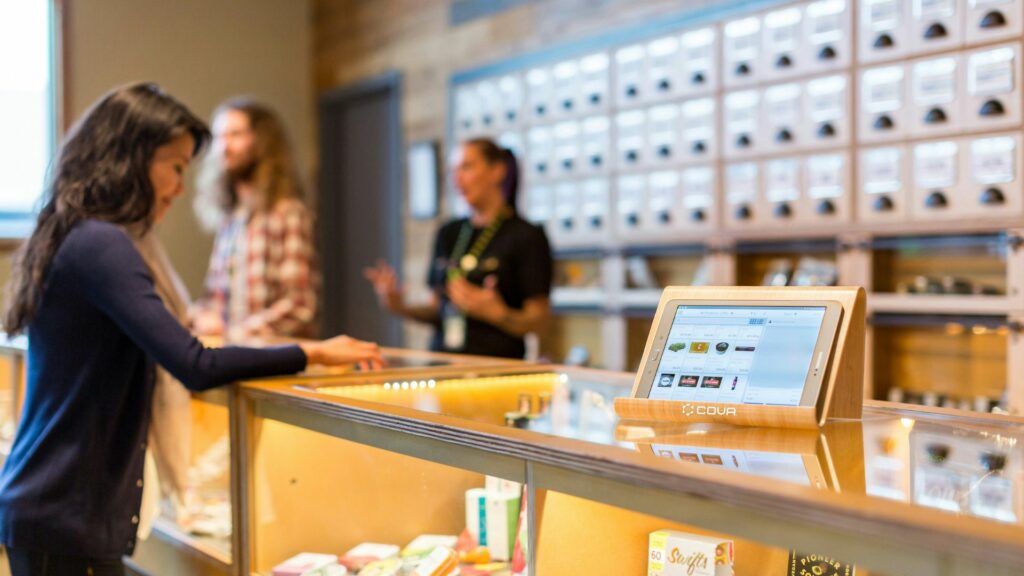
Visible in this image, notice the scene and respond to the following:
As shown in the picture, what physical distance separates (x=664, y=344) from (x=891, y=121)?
2.53m

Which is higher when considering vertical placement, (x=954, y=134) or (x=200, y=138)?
(x=954, y=134)

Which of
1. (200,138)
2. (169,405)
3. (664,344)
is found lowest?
(169,405)

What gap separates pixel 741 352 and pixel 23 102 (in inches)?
215

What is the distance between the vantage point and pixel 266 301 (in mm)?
3250

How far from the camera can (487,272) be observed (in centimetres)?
318

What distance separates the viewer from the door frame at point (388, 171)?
610cm

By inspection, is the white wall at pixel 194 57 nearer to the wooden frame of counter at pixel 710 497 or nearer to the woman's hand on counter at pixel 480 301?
the woman's hand on counter at pixel 480 301

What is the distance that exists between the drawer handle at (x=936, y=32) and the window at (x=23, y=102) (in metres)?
4.53

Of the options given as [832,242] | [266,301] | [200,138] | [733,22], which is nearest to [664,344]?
[200,138]

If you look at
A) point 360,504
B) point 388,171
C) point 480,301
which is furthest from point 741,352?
point 388,171

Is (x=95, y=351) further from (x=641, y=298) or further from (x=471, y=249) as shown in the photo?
(x=641, y=298)

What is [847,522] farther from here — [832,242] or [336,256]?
[336,256]

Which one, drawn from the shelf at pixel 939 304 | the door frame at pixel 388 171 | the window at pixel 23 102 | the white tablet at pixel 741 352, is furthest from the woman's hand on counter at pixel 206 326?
the window at pixel 23 102

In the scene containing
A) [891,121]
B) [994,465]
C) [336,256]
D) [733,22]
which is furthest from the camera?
[336,256]
